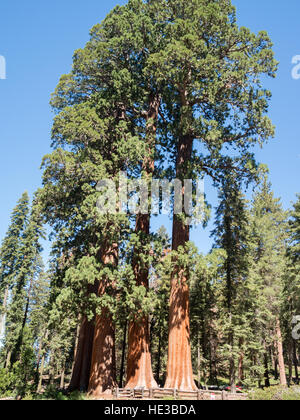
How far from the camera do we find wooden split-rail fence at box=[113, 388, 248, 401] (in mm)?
12758

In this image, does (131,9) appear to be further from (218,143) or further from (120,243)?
(120,243)

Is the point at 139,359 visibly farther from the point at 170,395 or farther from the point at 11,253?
the point at 11,253

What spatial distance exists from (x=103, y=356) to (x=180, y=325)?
396cm

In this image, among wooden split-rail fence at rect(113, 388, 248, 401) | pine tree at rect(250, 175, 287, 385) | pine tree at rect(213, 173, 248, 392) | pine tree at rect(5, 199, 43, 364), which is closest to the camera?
wooden split-rail fence at rect(113, 388, 248, 401)

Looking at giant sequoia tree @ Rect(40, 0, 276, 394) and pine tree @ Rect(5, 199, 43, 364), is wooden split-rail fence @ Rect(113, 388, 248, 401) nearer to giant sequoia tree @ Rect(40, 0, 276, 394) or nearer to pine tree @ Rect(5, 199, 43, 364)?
giant sequoia tree @ Rect(40, 0, 276, 394)

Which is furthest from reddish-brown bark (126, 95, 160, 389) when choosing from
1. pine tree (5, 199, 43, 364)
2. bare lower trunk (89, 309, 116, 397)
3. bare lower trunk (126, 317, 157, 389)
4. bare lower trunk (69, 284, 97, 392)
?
pine tree (5, 199, 43, 364)

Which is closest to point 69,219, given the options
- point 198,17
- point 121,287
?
point 121,287

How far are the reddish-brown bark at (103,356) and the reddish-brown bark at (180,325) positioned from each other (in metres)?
2.82

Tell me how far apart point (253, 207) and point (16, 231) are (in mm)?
25019

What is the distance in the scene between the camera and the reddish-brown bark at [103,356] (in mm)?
14648

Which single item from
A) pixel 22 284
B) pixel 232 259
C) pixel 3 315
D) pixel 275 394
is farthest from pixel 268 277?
pixel 3 315

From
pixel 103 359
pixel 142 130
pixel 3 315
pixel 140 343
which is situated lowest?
pixel 103 359

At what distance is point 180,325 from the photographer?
14750 millimetres

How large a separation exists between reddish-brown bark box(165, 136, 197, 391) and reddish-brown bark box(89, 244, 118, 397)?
2.82 metres
